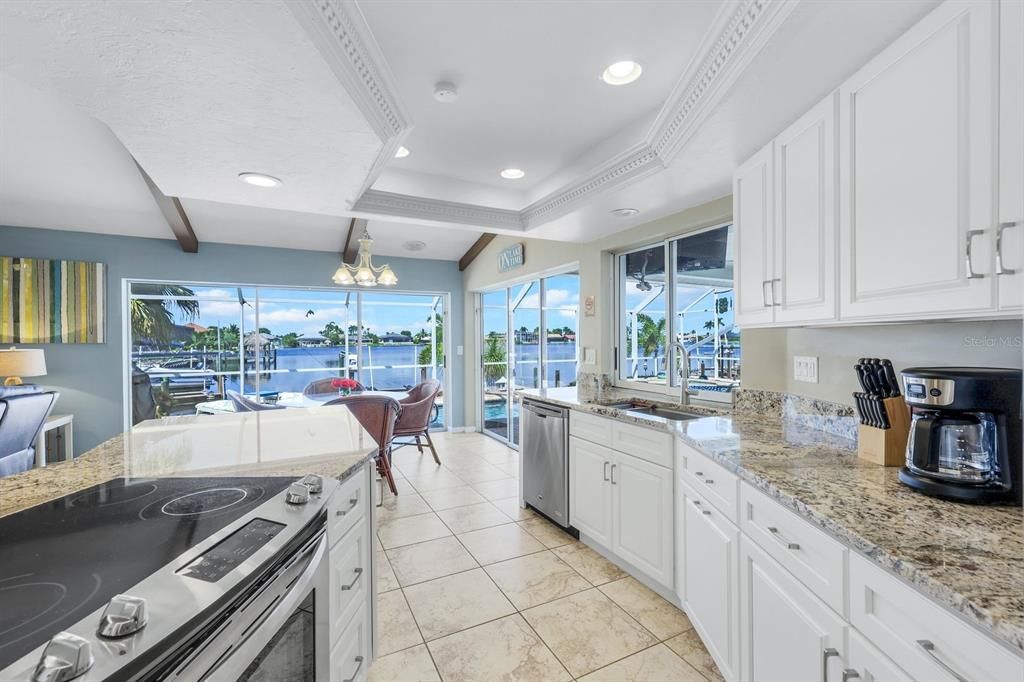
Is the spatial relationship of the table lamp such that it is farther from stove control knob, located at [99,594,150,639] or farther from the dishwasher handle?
stove control knob, located at [99,594,150,639]

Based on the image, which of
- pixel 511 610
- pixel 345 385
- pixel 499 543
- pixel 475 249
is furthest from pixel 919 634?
pixel 475 249

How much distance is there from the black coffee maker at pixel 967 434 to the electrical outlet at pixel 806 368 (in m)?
0.85

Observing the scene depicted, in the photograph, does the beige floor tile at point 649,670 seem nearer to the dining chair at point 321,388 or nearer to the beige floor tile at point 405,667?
the beige floor tile at point 405,667

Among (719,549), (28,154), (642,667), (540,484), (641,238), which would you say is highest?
(28,154)

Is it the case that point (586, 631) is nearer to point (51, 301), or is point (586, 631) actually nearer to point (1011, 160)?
point (1011, 160)

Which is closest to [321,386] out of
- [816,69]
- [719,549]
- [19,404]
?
[19,404]

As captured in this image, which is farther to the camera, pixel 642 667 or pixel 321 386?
pixel 321 386

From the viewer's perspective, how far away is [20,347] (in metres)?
4.31

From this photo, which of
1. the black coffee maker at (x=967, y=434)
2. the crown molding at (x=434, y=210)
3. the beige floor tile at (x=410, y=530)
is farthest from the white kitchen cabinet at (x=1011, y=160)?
the beige floor tile at (x=410, y=530)

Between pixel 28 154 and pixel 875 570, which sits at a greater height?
pixel 28 154

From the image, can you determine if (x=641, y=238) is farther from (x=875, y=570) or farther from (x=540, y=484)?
(x=875, y=570)

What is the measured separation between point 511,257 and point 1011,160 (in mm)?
4243

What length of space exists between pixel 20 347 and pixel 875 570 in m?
6.55

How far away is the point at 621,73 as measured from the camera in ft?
6.44
